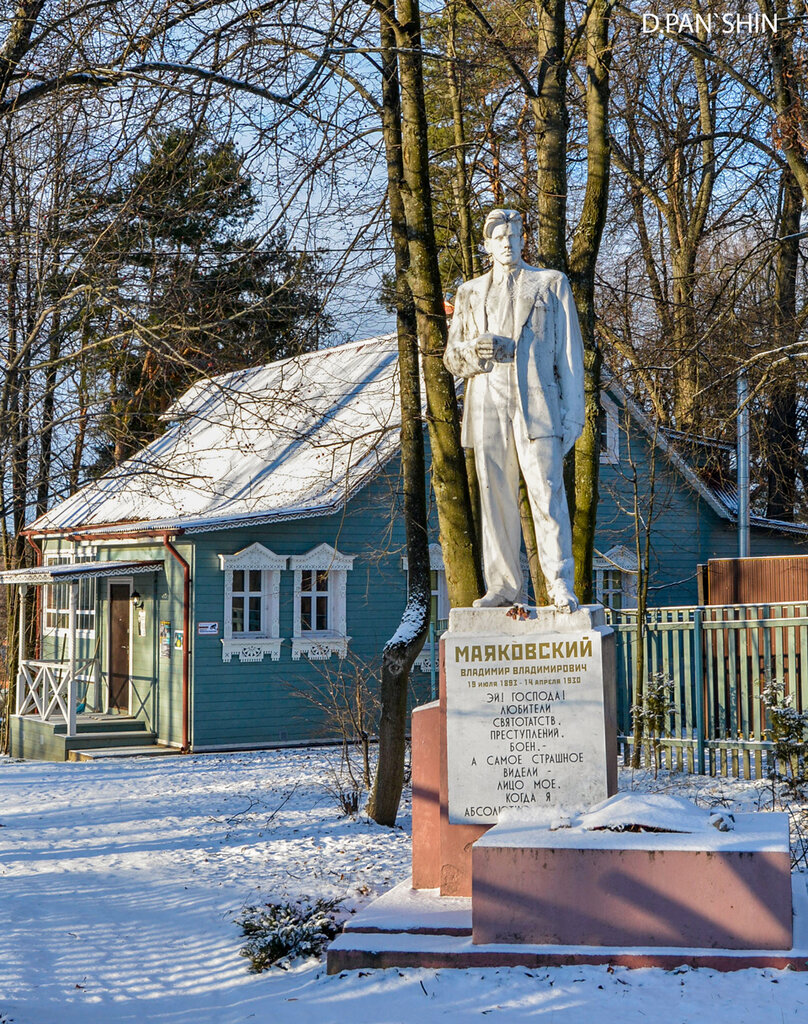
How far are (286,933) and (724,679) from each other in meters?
7.39

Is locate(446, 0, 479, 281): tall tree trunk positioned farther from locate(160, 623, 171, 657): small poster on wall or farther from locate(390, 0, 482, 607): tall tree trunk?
locate(160, 623, 171, 657): small poster on wall

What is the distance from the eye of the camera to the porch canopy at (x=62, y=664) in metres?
18.6

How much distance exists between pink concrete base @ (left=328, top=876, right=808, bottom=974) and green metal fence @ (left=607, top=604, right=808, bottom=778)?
589cm

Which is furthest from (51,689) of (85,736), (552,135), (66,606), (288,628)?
(552,135)

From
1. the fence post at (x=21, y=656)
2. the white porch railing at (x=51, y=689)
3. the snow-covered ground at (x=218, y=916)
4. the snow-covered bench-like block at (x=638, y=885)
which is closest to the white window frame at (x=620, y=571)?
the snow-covered ground at (x=218, y=916)

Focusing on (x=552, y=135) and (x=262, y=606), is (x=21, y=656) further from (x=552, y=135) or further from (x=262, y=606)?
(x=552, y=135)

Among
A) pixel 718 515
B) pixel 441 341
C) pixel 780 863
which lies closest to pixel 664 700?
pixel 441 341

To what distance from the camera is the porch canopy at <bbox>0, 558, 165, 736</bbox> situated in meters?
18.6

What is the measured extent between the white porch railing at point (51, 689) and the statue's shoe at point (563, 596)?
1281 centimetres

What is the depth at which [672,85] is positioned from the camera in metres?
20.3

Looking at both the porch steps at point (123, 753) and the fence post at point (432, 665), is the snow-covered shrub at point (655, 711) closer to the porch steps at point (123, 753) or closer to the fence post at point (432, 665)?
the fence post at point (432, 665)

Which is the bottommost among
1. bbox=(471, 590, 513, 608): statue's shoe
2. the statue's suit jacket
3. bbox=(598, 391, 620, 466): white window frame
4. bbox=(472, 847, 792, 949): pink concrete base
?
bbox=(472, 847, 792, 949): pink concrete base

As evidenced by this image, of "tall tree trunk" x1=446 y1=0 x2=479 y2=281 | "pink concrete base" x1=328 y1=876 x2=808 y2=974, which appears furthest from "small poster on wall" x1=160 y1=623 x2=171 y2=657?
"pink concrete base" x1=328 y1=876 x2=808 y2=974

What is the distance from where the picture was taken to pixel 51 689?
20.6 meters
